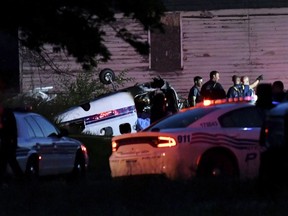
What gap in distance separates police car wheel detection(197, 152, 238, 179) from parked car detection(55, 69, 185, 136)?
11439 mm

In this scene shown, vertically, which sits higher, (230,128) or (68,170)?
(230,128)

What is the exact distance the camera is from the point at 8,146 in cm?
1402

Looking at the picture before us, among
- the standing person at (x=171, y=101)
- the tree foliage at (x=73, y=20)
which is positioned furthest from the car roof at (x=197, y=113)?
the standing person at (x=171, y=101)

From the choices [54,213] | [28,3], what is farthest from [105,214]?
[28,3]

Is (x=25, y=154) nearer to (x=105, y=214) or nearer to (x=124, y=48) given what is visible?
(x=105, y=214)

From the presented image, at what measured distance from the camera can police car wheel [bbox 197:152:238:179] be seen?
13383 mm

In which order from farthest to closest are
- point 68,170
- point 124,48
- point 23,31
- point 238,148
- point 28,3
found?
point 124,48 → point 68,170 → point 238,148 → point 23,31 → point 28,3

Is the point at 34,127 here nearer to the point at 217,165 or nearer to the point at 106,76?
the point at 217,165

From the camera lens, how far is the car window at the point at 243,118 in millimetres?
13961

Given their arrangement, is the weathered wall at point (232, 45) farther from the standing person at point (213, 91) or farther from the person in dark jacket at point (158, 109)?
the person in dark jacket at point (158, 109)

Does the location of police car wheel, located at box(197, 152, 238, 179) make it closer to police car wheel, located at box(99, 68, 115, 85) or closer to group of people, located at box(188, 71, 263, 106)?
group of people, located at box(188, 71, 263, 106)

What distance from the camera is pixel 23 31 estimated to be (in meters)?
11.9

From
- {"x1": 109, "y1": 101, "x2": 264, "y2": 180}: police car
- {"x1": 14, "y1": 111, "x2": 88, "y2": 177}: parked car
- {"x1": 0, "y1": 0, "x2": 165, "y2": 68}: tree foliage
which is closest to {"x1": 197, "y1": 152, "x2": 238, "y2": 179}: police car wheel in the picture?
{"x1": 109, "y1": 101, "x2": 264, "y2": 180}: police car

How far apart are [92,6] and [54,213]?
2.71 m
